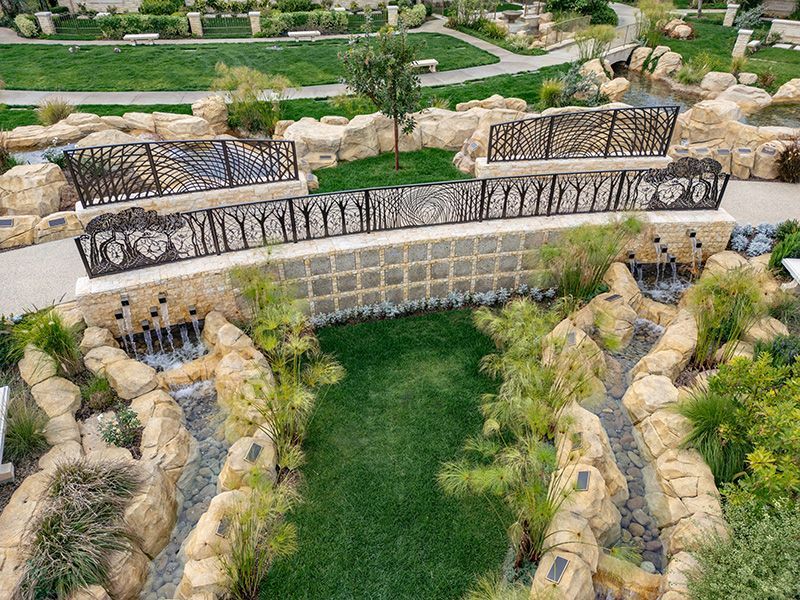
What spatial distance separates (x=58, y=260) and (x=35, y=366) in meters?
2.70

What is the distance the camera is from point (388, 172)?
41.0 feet

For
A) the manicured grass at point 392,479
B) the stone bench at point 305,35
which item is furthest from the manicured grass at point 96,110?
the manicured grass at point 392,479

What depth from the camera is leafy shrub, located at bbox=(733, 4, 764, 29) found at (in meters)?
24.3

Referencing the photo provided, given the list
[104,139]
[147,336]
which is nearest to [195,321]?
[147,336]

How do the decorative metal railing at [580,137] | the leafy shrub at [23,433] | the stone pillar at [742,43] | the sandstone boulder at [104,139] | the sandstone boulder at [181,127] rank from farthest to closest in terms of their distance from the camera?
the stone pillar at [742,43]
the sandstone boulder at [181,127]
the sandstone boulder at [104,139]
the decorative metal railing at [580,137]
the leafy shrub at [23,433]

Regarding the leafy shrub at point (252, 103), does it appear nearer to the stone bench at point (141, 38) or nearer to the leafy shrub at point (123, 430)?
the leafy shrub at point (123, 430)

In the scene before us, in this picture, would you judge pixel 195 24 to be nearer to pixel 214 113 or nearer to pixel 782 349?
pixel 214 113

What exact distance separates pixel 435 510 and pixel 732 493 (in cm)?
285

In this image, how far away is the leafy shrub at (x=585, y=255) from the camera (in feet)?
28.0

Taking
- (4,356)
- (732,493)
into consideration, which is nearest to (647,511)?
(732,493)

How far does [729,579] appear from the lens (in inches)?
174

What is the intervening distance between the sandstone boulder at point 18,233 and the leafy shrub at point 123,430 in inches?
193

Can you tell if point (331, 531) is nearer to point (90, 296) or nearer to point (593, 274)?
point (90, 296)

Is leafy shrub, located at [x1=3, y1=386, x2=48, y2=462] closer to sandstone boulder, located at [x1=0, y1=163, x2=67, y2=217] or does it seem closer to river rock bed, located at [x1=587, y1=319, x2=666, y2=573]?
sandstone boulder, located at [x1=0, y1=163, x2=67, y2=217]
